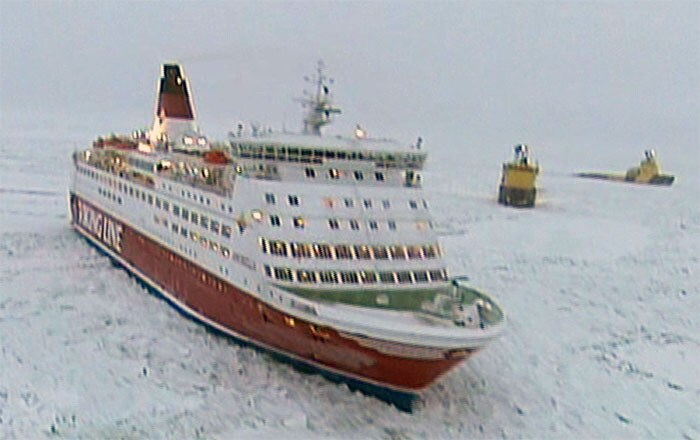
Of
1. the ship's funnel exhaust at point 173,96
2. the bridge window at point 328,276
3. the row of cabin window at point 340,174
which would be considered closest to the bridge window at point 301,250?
the bridge window at point 328,276

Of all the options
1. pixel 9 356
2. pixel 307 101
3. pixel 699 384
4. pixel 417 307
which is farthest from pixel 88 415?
pixel 699 384

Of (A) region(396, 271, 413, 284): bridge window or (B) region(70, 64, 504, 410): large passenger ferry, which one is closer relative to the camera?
(B) region(70, 64, 504, 410): large passenger ferry

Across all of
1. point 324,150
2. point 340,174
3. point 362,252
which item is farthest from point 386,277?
point 324,150

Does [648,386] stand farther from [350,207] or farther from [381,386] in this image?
[350,207]

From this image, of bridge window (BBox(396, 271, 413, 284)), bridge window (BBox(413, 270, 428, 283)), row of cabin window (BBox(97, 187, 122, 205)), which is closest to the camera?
bridge window (BBox(396, 271, 413, 284))

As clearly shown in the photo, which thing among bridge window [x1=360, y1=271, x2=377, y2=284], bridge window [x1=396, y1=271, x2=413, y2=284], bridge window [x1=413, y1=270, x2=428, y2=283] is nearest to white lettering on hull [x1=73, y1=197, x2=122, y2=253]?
bridge window [x1=360, y1=271, x2=377, y2=284]

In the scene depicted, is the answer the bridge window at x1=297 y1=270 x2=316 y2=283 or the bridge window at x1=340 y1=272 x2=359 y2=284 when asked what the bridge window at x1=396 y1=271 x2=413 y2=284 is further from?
the bridge window at x1=297 y1=270 x2=316 y2=283

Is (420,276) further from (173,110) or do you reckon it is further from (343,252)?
(173,110)

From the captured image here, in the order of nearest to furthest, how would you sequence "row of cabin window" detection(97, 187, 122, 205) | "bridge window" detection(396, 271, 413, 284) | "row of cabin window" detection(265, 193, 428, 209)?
"bridge window" detection(396, 271, 413, 284), "row of cabin window" detection(265, 193, 428, 209), "row of cabin window" detection(97, 187, 122, 205)
